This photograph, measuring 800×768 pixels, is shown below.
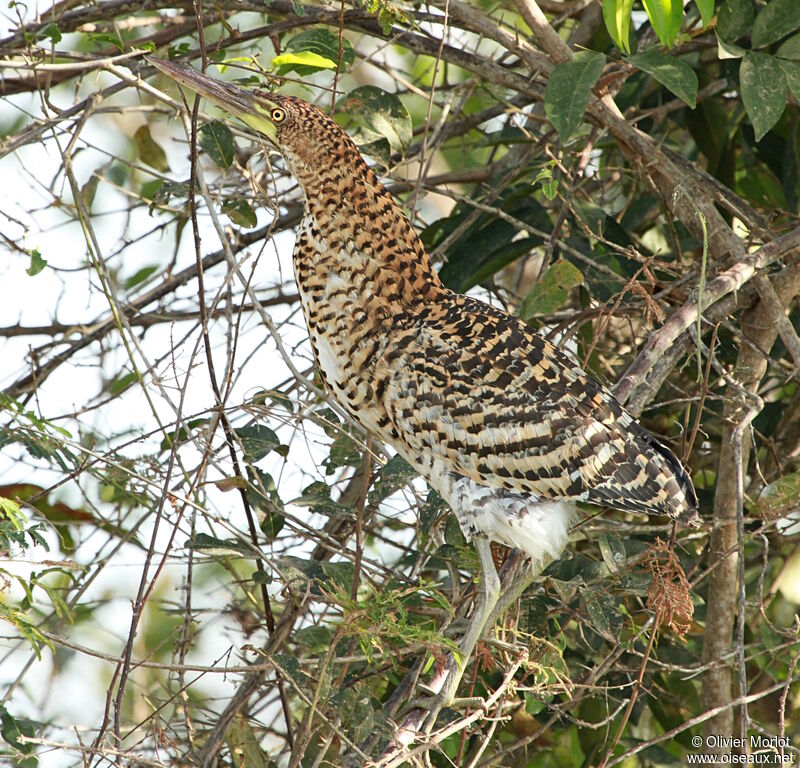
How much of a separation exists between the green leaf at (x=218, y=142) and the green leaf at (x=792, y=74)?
142 centimetres

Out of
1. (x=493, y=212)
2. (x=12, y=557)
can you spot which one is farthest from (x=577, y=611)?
(x=12, y=557)

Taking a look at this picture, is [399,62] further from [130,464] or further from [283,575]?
[283,575]

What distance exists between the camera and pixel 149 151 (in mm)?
3529

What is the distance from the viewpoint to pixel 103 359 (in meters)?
3.40

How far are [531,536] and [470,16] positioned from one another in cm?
136

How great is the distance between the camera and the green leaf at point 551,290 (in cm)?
278

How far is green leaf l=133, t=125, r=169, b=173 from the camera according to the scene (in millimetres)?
3518

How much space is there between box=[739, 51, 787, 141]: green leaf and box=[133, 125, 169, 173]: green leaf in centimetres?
185

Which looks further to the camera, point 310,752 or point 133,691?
point 133,691

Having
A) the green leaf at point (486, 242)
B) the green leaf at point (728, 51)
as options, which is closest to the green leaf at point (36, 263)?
the green leaf at point (486, 242)

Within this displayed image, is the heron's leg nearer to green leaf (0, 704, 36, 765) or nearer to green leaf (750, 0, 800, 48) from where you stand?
green leaf (0, 704, 36, 765)

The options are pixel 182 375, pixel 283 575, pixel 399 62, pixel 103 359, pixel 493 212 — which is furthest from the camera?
pixel 399 62

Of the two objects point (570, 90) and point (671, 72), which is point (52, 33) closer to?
point (570, 90)

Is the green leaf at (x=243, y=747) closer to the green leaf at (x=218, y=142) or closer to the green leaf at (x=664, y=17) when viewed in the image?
the green leaf at (x=218, y=142)
